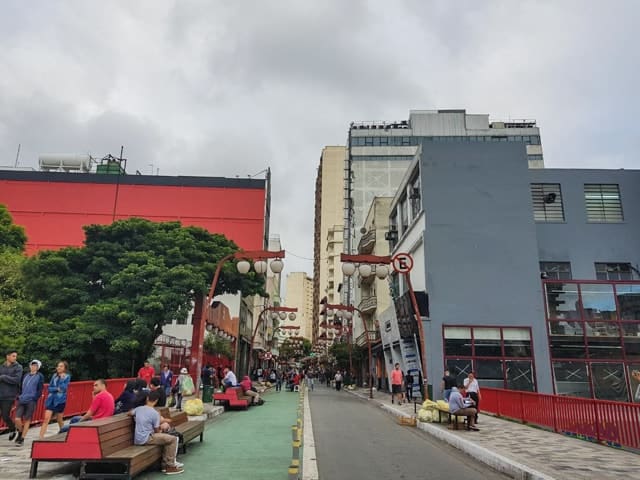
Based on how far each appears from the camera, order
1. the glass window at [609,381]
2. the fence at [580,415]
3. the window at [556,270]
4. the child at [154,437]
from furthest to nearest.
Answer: the window at [556,270]
the glass window at [609,381]
the fence at [580,415]
the child at [154,437]

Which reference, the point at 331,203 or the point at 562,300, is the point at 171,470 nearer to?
the point at 562,300

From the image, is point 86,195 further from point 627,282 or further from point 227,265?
point 627,282

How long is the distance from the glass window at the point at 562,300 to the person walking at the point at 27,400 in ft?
77.1

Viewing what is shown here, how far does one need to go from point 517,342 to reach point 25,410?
21.8 m

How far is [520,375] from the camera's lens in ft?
78.9

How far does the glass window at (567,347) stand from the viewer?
24.7m

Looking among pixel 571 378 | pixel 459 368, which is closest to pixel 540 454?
pixel 459 368

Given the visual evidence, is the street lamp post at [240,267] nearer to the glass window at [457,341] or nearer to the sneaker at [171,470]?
the glass window at [457,341]

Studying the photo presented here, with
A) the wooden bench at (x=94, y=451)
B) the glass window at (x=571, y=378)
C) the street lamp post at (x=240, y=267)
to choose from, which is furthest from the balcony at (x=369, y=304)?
the wooden bench at (x=94, y=451)

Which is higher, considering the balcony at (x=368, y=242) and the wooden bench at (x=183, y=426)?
the balcony at (x=368, y=242)

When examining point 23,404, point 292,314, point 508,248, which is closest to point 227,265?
point 292,314

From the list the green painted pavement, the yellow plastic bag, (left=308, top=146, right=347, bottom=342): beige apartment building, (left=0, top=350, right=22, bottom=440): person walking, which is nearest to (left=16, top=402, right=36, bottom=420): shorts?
(left=0, top=350, right=22, bottom=440): person walking

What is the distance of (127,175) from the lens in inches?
2092

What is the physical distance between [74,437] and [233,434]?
6.67 metres
